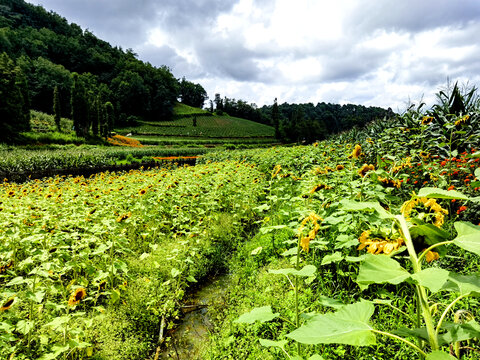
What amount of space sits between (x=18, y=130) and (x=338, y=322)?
1158 inches

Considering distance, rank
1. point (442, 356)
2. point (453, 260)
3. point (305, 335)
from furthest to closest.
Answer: point (453, 260) → point (305, 335) → point (442, 356)

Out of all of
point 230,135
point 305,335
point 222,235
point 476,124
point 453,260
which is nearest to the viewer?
point 305,335

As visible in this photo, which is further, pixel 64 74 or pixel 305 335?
pixel 64 74

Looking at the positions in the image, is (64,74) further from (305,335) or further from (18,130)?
(305,335)

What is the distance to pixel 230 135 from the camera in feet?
208

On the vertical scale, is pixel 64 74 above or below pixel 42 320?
above

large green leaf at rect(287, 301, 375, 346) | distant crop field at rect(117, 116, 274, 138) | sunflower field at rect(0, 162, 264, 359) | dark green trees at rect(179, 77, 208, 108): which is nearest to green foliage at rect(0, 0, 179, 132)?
distant crop field at rect(117, 116, 274, 138)

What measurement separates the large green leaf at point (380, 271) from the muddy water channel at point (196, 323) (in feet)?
7.99

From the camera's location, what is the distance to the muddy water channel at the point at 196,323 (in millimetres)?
2621

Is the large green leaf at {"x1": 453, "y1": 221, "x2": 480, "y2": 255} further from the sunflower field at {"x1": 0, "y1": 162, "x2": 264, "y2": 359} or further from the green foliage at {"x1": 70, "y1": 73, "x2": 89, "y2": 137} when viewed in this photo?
the green foliage at {"x1": 70, "y1": 73, "x2": 89, "y2": 137}

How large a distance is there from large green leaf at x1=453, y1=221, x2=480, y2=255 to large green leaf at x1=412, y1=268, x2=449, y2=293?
0.10 m

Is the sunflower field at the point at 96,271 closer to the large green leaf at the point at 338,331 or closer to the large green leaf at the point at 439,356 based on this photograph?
the large green leaf at the point at 338,331

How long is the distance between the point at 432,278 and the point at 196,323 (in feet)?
9.90

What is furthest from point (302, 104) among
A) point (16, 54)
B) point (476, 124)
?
point (476, 124)
